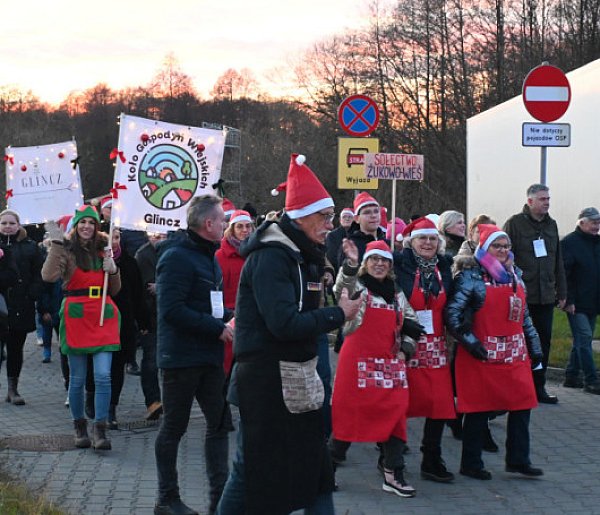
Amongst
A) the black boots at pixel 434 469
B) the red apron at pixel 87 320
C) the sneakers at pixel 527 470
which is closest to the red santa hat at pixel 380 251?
the black boots at pixel 434 469

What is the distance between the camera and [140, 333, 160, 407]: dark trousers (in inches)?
363

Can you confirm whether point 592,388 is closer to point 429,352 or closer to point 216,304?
point 429,352

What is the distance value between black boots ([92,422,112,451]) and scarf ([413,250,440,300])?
268 centimetres

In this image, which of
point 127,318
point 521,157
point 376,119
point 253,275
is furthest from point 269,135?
point 253,275

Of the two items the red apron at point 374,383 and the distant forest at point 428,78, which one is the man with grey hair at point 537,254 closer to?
the red apron at point 374,383

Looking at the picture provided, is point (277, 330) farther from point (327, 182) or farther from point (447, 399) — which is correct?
point (327, 182)

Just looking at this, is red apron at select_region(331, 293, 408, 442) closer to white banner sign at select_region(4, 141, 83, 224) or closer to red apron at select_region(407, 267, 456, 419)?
red apron at select_region(407, 267, 456, 419)

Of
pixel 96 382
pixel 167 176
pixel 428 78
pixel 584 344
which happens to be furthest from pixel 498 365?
pixel 428 78

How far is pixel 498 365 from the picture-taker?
706cm

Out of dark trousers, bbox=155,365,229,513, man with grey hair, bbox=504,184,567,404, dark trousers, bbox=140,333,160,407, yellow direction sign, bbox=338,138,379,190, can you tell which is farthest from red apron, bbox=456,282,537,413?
yellow direction sign, bbox=338,138,379,190

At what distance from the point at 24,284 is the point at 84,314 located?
233 centimetres

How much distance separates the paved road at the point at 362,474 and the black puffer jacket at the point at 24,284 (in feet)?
2.97

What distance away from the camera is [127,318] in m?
8.87

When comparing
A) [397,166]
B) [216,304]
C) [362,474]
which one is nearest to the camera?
[216,304]
